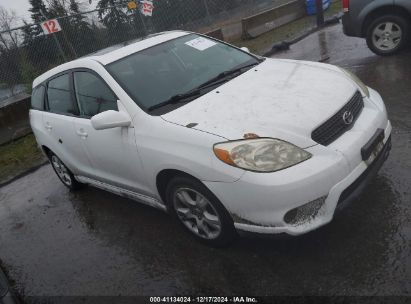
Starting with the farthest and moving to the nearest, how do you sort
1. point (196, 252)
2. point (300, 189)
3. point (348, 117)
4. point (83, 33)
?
point (83, 33), point (196, 252), point (348, 117), point (300, 189)

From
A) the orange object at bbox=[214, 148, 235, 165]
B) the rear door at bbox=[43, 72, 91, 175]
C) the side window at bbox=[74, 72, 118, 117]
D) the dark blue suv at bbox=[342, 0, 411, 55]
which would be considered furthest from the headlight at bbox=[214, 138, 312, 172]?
the dark blue suv at bbox=[342, 0, 411, 55]

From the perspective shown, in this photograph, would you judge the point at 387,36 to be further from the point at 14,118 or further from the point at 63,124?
the point at 14,118

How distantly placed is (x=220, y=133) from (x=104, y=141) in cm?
138

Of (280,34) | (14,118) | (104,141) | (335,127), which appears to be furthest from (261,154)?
(280,34)

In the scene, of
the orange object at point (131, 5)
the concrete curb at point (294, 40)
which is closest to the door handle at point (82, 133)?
the concrete curb at point (294, 40)

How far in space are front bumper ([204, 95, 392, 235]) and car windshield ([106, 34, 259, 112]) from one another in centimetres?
108

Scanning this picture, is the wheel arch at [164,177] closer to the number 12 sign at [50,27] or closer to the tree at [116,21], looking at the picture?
the number 12 sign at [50,27]

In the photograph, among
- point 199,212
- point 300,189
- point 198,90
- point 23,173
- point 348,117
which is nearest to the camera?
point 300,189

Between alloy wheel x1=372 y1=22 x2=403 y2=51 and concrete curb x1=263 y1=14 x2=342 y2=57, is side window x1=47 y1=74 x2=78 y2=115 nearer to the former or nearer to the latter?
alloy wheel x1=372 y1=22 x2=403 y2=51

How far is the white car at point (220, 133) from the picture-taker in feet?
8.95

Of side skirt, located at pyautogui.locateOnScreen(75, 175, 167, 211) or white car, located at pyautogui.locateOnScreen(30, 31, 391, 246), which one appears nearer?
white car, located at pyautogui.locateOnScreen(30, 31, 391, 246)

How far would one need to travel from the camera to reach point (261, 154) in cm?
272

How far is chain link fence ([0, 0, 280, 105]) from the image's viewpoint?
11.5 meters

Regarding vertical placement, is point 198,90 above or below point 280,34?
above
